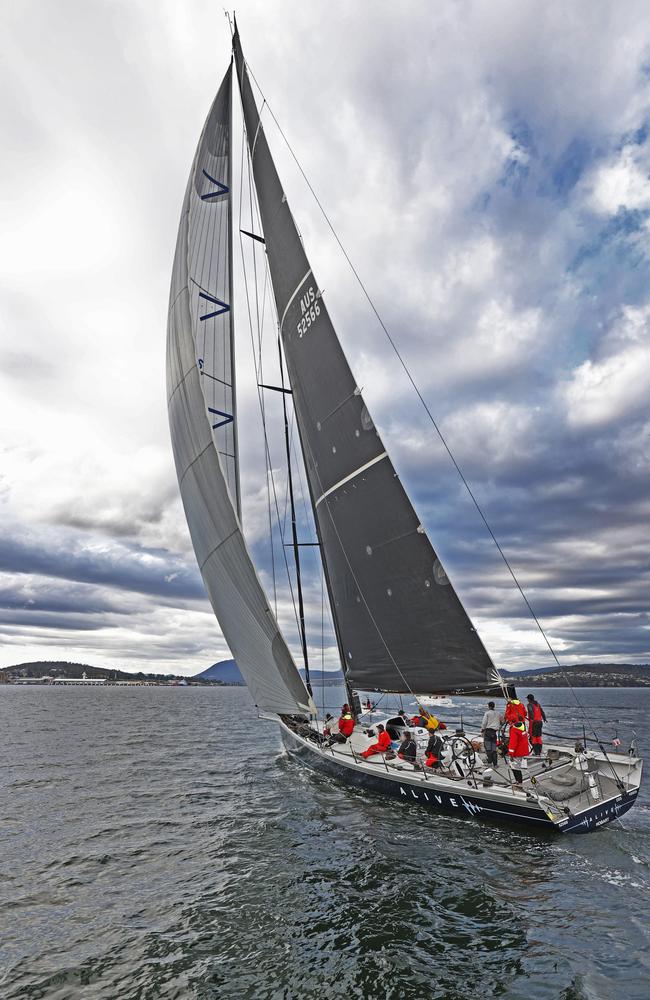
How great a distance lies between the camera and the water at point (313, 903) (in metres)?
5.66

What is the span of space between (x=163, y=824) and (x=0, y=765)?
1270cm

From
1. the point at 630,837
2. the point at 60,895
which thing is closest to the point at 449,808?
the point at 630,837

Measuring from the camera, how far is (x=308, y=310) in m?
16.0

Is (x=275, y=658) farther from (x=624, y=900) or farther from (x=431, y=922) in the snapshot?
(x=624, y=900)

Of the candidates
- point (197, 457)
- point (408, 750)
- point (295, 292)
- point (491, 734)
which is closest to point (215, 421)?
point (197, 457)

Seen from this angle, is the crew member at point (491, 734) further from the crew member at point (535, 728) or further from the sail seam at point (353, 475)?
the sail seam at point (353, 475)

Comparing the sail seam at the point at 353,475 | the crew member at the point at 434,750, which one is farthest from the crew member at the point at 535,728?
the sail seam at the point at 353,475

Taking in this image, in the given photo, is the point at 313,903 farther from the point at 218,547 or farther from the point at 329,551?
the point at 329,551

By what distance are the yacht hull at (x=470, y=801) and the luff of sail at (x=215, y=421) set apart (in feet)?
6.82

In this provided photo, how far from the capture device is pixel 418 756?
1245 centimetres

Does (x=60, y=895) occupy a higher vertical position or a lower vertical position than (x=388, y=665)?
lower

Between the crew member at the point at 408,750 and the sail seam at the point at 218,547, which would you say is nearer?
the sail seam at the point at 218,547

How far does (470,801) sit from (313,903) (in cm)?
372

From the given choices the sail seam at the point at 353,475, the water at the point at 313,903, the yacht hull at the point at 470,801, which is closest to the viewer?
the water at the point at 313,903
